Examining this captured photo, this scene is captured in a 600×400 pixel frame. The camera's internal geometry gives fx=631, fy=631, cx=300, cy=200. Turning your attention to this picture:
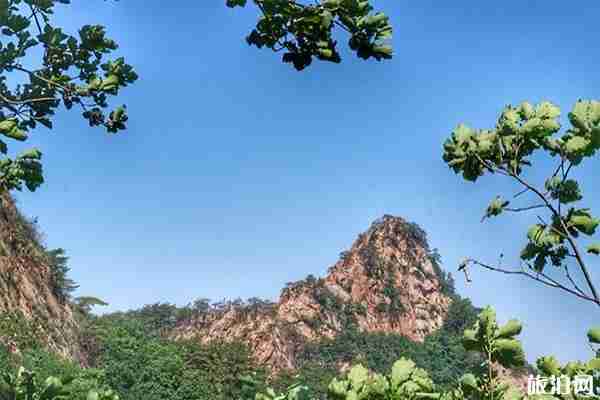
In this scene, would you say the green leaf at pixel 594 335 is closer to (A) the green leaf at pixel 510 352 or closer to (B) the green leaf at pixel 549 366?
(B) the green leaf at pixel 549 366

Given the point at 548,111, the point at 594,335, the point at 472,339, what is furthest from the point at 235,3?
the point at 594,335

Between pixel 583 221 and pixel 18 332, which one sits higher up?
pixel 18 332

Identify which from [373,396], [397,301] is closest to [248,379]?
[373,396]

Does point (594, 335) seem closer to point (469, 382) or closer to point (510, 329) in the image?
point (510, 329)

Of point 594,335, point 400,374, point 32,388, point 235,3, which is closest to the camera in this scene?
point 235,3

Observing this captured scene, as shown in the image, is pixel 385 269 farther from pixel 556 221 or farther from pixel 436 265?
pixel 556 221

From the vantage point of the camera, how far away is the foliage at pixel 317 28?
11.1 feet

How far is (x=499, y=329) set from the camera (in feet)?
12.0

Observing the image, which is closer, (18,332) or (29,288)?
(18,332)

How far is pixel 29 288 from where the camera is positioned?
3875cm

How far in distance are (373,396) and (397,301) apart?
123 metres

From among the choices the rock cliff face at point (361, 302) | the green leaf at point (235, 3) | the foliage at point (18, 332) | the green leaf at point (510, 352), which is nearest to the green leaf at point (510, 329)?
the green leaf at point (510, 352)

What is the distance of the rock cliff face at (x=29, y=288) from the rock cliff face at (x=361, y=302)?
51.9 m

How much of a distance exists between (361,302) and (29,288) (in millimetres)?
89906
